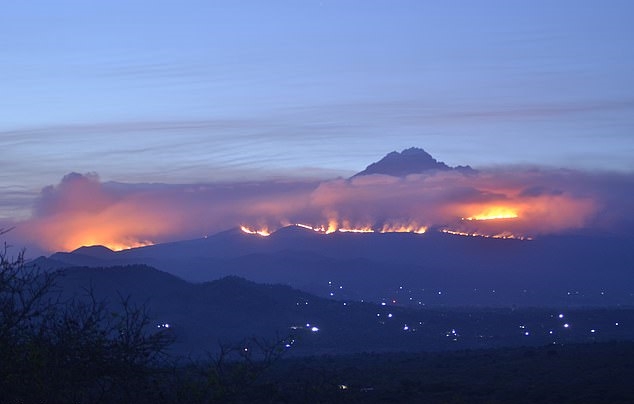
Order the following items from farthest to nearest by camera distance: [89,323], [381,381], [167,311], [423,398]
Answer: [167,311]
[381,381]
[423,398]
[89,323]

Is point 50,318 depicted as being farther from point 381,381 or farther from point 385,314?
point 385,314

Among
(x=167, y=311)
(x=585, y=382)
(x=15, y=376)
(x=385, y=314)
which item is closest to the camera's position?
(x=15, y=376)

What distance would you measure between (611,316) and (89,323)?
96.1 meters

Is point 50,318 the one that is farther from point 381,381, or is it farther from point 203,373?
point 381,381

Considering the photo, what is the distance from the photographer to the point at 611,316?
3954 inches

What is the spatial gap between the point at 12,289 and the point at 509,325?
8636 centimetres

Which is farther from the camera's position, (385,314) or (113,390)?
(385,314)

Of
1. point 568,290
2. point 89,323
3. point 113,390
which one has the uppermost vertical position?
point 89,323

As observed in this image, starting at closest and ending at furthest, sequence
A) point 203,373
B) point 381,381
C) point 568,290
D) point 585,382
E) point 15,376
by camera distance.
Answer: point 15,376
point 203,373
point 585,382
point 381,381
point 568,290

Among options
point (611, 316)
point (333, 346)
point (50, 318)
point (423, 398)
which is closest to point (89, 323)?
point (50, 318)

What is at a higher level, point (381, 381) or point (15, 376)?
point (15, 376)

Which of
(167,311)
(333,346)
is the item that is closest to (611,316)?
(333,346)

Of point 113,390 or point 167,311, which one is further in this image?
point 167,311

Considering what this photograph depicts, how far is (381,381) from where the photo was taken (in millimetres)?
39469
